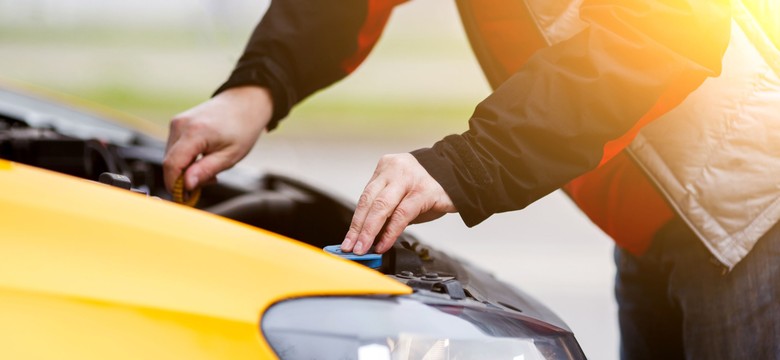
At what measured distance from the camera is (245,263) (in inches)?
44.3

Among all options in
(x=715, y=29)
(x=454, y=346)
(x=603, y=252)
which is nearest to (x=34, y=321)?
(x=454, y=346)

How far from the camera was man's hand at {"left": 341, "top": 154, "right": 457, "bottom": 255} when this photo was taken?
130 centimetres

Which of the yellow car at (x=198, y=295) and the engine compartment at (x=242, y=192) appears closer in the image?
the yellow car at (x=198, y=295)

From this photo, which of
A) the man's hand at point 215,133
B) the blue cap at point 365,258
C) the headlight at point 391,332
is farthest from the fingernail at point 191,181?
the headlight at point 391,332

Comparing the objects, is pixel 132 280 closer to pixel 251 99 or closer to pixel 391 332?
pixel 391 332

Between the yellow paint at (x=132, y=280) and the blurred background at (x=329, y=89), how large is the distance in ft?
11.5

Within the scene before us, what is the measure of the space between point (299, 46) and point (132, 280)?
94cm

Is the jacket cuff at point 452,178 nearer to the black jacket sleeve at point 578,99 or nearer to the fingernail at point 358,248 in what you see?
the black jacket sleeve at point 578,99

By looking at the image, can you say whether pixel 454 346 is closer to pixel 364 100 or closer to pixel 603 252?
pixel 603 252

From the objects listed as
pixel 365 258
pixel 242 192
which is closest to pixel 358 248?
pixel 365 258

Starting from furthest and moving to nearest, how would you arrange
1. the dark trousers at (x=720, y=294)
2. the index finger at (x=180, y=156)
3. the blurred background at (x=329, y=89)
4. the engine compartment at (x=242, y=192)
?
1. the blurred background at (x=329, y=89)
2. the index finger at (x=180, y=156)
3. the dark trousers at (x=720, y=294)
4. the engine compartment at (x=242, y=192)

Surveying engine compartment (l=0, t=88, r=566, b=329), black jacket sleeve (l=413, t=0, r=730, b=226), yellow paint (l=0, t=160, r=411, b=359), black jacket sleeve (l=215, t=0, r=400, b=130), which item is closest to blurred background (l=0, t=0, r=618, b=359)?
engine compartment (l=0, t=88, r=566, b=329)

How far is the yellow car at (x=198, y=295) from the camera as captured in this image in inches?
39.4

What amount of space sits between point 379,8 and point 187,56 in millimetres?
11557
